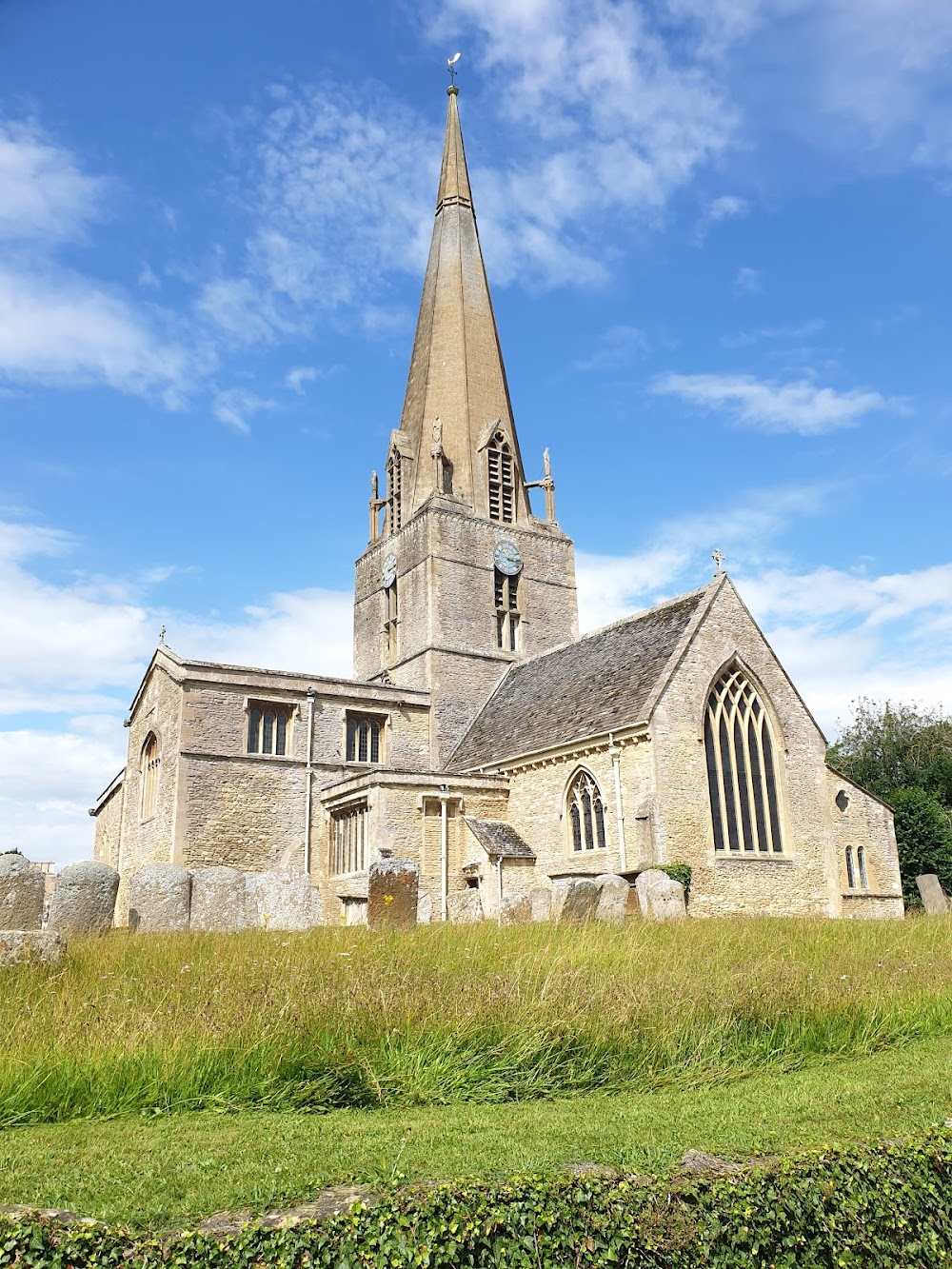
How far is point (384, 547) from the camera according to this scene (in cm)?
3559

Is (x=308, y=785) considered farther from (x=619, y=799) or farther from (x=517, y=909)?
(x=517, y=909)

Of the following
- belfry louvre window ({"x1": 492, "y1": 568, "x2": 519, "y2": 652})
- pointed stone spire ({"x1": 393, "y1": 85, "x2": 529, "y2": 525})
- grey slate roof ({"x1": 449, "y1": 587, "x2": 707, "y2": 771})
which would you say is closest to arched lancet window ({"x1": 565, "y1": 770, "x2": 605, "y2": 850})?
grey slate roof ({"x1": 449, "y1": 587, "x2": 707, "y2": 771})

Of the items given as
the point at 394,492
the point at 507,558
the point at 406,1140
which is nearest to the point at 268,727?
the point at 507,558

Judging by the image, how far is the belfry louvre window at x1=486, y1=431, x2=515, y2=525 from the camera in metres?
34.7

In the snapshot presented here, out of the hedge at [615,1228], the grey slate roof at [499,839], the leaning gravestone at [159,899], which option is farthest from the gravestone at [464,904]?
the hedge at [615,1228]

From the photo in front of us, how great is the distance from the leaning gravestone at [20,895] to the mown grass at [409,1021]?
184 centimetres

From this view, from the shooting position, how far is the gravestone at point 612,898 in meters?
16.8

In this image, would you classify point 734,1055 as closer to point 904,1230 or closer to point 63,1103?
point 904,1230

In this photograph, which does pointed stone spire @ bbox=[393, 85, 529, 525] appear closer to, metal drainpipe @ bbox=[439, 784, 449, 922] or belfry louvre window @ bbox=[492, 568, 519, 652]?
belfry louvre window @ bbox=[492, 568, 519, 652]

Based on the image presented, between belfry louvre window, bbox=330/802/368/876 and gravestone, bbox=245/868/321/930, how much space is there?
7481 millimetres

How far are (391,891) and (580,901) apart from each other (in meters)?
3.36

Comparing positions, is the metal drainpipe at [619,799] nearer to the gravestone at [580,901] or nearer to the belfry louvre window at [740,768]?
the belfry louvre window at [740,768]

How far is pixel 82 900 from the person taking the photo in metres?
12.2

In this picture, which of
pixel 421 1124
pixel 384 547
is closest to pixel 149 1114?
pixel 421 1124
